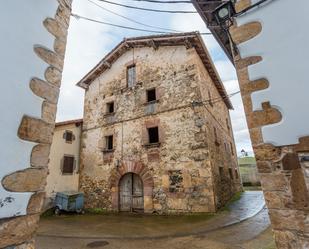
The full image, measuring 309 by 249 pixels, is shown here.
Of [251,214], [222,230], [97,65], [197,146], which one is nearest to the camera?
[222,230]

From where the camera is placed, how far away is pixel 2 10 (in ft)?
5.41

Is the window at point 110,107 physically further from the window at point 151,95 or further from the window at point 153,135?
the window at point 153,135

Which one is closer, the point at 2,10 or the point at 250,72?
the point at 2,10

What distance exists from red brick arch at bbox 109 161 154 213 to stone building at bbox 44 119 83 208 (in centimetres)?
258

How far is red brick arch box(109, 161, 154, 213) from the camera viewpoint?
28.8 ft

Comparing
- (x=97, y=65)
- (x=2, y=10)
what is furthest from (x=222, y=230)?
(x=97, y=65)

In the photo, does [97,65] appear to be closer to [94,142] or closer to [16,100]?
[94,142]

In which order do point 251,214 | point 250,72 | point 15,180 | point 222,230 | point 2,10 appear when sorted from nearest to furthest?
point 15,180 → point 2,10 → point 250,72 → point 222,230 → point 251,214

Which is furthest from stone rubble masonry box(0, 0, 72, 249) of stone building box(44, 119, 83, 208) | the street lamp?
stone building box(44, 119, 83, 208)

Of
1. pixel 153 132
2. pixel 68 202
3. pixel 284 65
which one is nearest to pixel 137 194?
pixel 153 132

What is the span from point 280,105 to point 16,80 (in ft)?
8.42

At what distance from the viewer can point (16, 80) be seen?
165cm

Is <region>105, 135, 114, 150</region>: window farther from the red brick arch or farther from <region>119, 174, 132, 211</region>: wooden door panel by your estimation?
<region>119, 174, 132, 211</region>: wooden door panel

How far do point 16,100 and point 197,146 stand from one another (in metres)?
7.33
